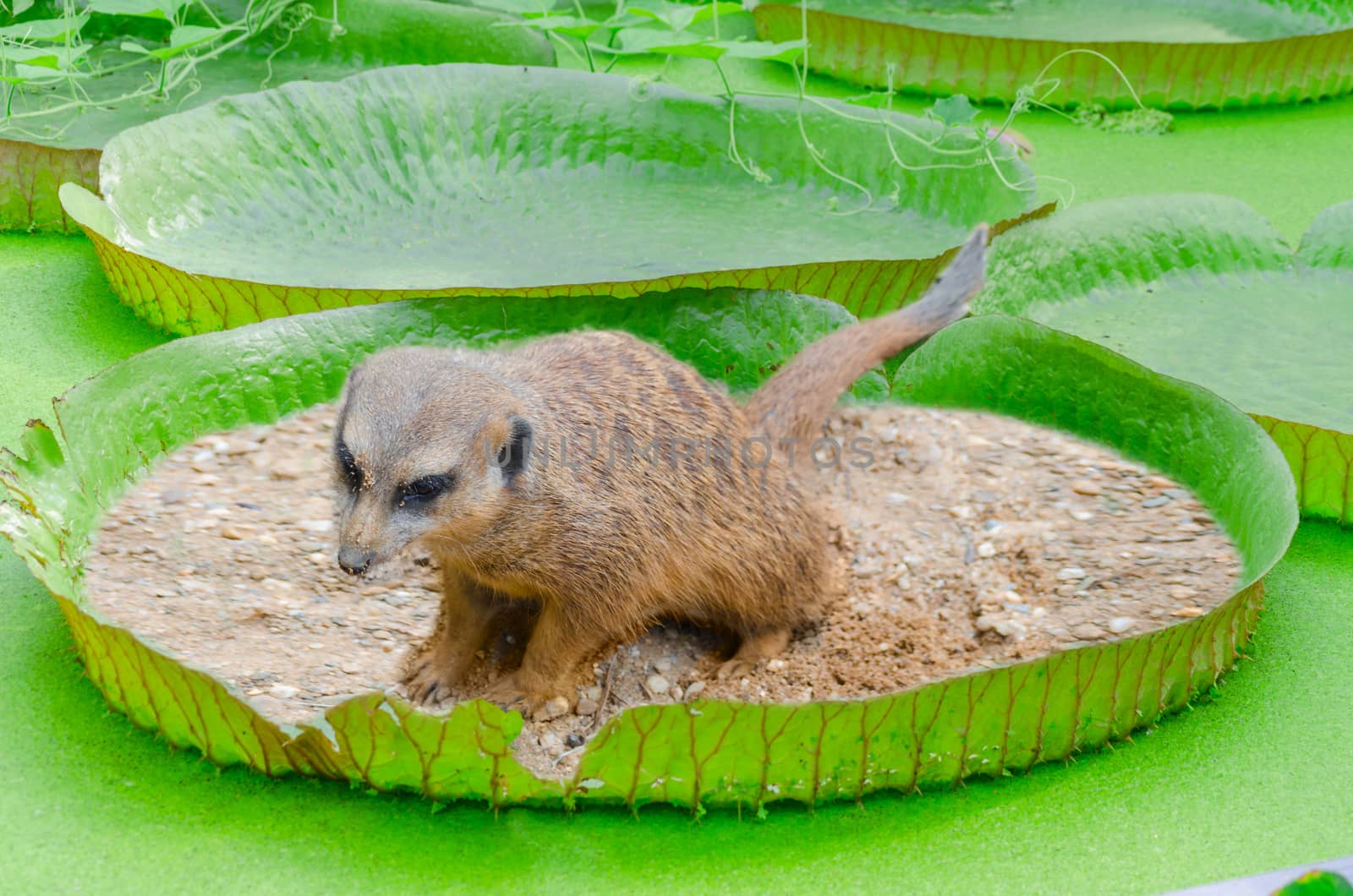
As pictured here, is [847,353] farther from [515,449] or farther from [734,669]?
[515,449]

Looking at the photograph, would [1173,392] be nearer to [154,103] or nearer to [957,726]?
[957,726]

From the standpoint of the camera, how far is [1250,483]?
108 inches

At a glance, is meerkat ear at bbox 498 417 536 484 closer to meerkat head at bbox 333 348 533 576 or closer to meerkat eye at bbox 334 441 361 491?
meerkat head at bbox 333 348 533 576

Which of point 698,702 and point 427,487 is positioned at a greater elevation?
point 427,487

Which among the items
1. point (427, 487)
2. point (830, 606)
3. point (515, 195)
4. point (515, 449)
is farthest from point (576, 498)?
point (515, 195)

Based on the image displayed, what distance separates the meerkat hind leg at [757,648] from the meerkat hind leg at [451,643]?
18.3 inches

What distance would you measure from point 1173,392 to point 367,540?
1.80m

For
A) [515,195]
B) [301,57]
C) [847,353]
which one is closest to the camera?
[847,353]

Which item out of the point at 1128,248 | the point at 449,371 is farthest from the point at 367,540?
the point at 1128,248

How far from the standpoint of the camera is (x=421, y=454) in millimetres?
2127

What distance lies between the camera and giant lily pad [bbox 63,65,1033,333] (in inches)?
139

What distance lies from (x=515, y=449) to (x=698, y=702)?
1.76 ft

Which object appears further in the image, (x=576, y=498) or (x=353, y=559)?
(x=576, y=498)

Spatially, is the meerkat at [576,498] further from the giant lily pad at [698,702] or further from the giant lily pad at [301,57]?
the giant lily pad at [301,57]
